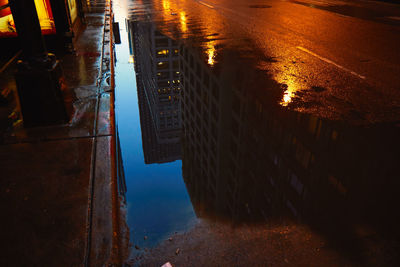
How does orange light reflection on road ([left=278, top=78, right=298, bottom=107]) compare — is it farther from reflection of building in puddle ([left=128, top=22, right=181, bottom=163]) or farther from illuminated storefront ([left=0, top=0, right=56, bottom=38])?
illuminated storefront ([left=0, top=0, right=56, bottom=38])

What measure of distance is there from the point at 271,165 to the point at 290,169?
27cm

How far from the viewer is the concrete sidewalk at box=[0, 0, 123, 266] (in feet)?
7.51

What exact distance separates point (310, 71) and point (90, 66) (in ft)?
17.0

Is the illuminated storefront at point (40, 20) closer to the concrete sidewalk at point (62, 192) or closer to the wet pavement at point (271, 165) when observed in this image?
the wet pavement at point (271, 165)

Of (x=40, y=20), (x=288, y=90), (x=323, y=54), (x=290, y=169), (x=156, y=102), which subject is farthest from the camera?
(x=40, y=20)

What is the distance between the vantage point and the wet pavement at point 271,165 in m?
2.49

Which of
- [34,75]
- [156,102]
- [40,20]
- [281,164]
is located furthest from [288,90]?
[40,20]

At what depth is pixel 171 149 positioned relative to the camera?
4336 mm

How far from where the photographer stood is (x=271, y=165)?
11.5ft

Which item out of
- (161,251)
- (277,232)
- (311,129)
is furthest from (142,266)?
(311,129)

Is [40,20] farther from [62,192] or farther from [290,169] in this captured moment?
[290,169]

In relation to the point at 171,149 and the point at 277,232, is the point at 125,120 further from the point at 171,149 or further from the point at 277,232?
the point at 277,232

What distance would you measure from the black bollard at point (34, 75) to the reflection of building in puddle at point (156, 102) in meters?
1.43

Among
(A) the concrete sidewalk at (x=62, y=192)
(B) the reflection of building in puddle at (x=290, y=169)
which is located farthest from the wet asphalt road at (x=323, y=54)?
(A) the concrete sidewalk at (x=62, y=192)
